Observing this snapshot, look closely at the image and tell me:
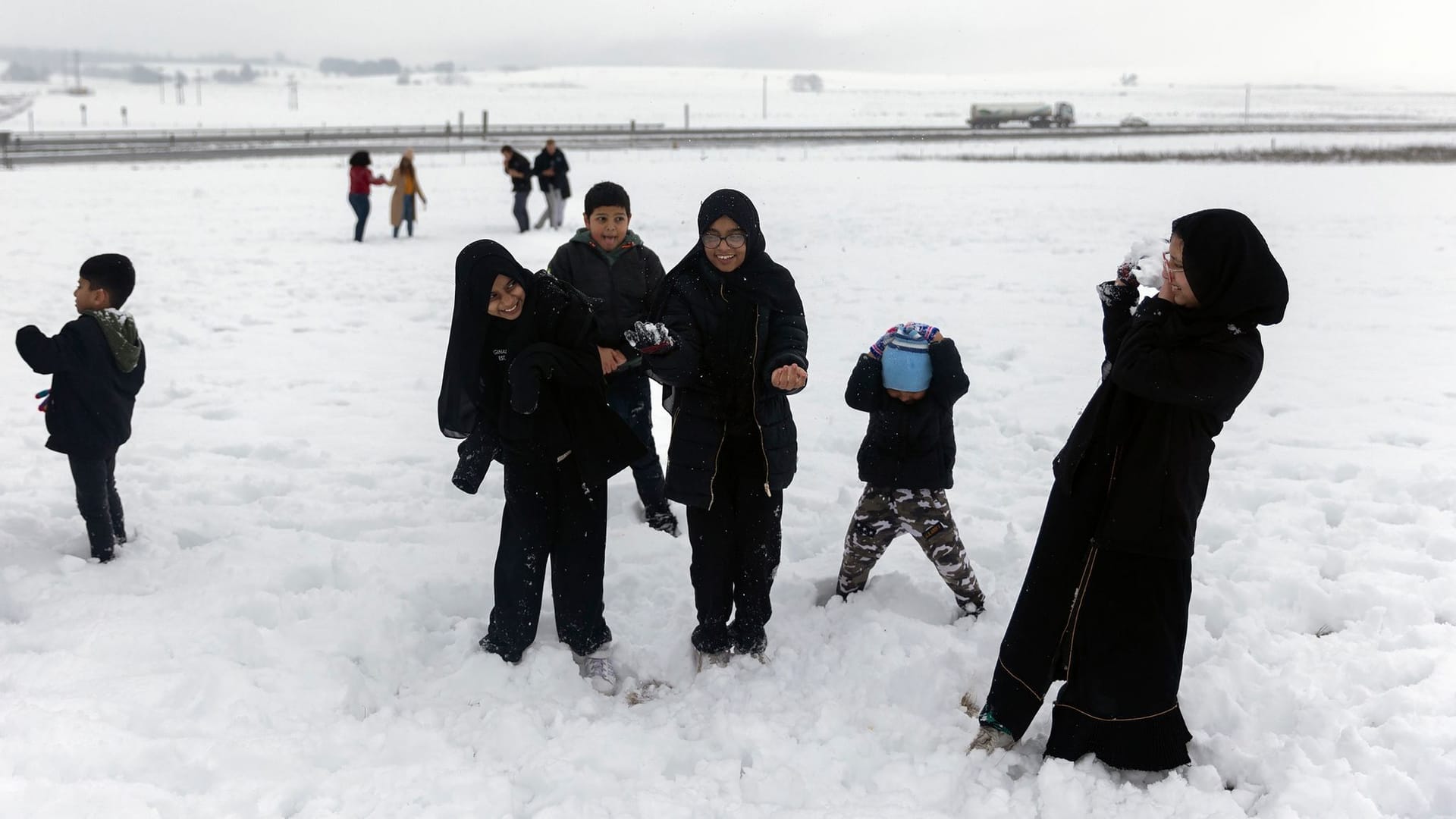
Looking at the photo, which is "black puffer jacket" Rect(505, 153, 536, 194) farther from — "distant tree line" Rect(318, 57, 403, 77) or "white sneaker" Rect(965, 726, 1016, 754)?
"distant tree line" Rect(318, 57, 403, 77)

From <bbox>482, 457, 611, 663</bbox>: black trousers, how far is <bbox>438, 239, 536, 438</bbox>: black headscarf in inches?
11.5

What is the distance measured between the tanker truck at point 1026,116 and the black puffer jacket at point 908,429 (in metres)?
49.3

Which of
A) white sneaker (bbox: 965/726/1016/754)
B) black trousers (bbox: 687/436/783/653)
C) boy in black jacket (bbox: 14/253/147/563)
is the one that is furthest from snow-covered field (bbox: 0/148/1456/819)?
boy in black jacket (bbox: 14/253/147/563)

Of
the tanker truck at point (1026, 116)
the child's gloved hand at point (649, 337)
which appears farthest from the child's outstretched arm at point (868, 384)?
the tanker truck at point (1026, 116)

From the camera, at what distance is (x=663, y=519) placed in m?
5.46

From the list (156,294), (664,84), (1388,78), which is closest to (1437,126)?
(156,294)

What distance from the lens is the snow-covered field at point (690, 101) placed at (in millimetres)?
61469

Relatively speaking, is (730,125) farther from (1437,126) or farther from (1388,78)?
(1388,78)

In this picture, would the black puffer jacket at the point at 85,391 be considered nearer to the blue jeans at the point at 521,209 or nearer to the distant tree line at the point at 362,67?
the blue jeans at the point at 521,209

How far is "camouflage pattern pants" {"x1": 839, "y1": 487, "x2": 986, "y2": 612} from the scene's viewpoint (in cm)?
424

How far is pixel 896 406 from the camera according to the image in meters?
4.16

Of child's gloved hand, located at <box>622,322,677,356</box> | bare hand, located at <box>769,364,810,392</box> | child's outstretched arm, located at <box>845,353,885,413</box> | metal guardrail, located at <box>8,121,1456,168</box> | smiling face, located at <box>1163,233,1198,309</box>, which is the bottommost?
child's outstretched arm, located at <box>845,353,885,413</box>

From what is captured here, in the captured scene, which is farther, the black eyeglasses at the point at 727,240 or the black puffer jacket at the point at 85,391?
the black puffer jacket at the point at 85,391

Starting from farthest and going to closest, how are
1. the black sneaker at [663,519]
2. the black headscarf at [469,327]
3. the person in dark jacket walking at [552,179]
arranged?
the person in dark jacket walking at [552,179] → the black sneaker at [663,519] → the black headscarf at [469,327]
